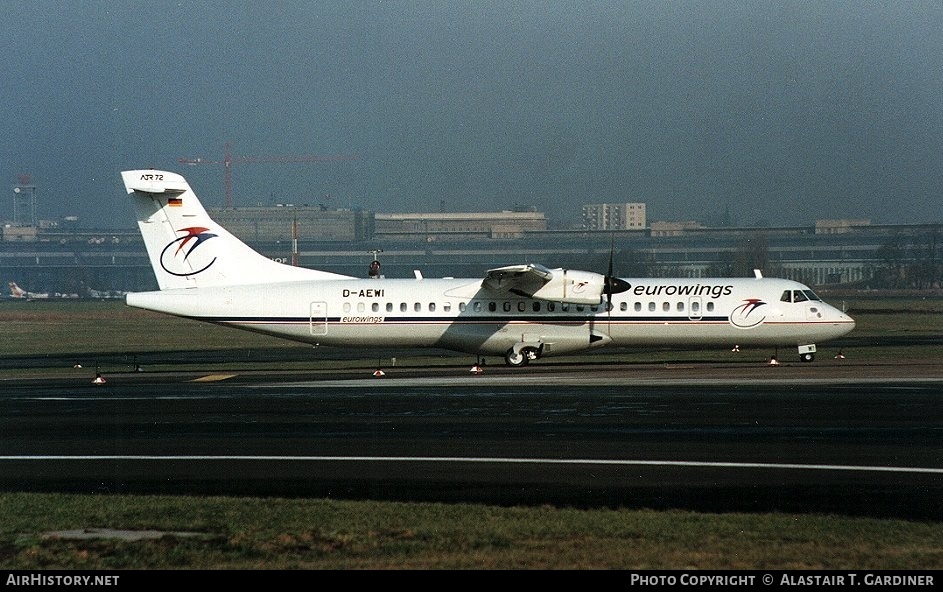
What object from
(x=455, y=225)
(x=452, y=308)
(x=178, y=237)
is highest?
(x=455, y=225)

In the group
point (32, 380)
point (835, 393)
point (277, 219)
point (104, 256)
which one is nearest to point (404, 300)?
point (32, 380)

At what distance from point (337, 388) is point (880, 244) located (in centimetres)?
5841

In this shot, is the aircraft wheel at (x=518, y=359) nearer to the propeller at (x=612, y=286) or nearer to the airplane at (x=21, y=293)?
the propeller at (x=612, y=286)

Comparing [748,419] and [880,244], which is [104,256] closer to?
[880,244]

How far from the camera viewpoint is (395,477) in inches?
545

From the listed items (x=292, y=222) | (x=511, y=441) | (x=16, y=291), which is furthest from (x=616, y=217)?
(x=511, y=441)

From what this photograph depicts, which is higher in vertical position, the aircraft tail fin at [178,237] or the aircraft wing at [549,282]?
the aircraft tail fin at [178,237]

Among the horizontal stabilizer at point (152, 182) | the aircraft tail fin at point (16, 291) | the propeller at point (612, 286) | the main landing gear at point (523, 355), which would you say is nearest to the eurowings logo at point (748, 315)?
the propeller at point (612, 286)

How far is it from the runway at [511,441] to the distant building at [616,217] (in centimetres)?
6371

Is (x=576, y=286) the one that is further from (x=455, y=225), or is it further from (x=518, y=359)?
(x=455, y=225)

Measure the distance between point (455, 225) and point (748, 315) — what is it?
193ft

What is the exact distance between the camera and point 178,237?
107 ft

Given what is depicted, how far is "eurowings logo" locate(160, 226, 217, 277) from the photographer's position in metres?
32.6

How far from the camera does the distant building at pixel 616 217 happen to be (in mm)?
89969
